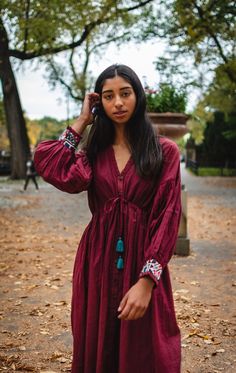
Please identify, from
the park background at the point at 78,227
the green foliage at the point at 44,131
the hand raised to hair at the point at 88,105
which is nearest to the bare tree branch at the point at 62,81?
the park background at the point at 78,227

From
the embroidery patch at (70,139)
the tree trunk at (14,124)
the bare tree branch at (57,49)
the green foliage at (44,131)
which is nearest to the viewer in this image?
the embroidery patch at (70,139)

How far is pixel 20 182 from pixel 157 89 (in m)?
17.9

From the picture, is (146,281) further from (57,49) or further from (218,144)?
(218,144)

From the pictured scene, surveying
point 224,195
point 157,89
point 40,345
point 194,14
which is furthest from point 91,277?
point 224,195

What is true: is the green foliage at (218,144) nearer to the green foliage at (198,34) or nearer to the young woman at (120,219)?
the green foliage at (198,34)

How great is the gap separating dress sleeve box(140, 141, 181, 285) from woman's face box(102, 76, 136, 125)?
28cm

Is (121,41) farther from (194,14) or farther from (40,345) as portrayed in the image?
(40,345)

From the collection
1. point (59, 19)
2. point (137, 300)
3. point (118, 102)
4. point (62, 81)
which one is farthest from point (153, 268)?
point (62, 81)

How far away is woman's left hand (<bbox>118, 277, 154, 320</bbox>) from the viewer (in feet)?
6.75

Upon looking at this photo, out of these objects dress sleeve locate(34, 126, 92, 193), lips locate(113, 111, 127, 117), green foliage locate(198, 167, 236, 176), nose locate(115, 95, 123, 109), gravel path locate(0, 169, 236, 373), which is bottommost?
gravel path locate(0, 169, 236, 373)

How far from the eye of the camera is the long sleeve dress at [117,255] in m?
2.23

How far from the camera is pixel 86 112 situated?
2.39 meters

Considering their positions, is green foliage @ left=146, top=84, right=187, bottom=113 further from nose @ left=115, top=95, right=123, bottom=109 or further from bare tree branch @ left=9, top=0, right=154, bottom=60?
bare tree branch @ left=9, top=0, right=154, bottom=60

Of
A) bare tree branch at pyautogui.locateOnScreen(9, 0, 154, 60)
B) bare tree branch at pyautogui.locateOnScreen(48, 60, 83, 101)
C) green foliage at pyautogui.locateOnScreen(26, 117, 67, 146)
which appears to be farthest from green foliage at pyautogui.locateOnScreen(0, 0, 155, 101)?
green foliage at pyautogui.locateOnScreen(26, 117, 67, 146)
